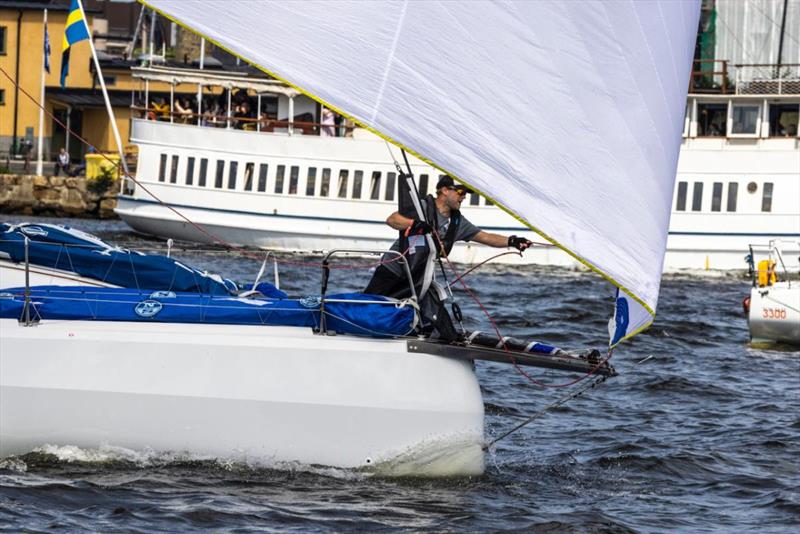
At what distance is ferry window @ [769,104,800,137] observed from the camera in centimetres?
3469

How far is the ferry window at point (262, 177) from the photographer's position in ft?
113

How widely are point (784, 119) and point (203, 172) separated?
47.6ft

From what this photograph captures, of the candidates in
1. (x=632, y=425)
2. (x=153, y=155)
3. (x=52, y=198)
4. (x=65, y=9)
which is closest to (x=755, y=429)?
(x=632, y=425)

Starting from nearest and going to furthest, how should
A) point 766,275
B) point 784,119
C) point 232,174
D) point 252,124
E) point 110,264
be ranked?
point 110,264 < point 766,275 < point 784,119 < point 232,174 < point 252,124

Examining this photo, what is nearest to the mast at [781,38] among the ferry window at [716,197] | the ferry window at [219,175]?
the ferry window at [716,197]

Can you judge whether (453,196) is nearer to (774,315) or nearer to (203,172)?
(774,315)

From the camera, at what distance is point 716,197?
32.8 meters

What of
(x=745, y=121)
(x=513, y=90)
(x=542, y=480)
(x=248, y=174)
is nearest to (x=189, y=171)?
(x=248, y=174)

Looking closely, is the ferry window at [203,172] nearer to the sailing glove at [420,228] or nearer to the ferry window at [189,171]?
the ferry window at [189,171]

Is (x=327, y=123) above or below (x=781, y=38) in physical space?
below

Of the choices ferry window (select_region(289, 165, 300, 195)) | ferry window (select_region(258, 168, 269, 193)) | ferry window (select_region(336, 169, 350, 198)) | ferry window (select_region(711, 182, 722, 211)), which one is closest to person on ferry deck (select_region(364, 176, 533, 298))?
ferry window (select_region(711, 182, 722, 211))

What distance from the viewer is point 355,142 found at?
34.3 meters

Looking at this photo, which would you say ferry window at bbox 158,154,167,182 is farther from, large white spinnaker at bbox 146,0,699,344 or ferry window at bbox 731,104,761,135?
large white spinnaker at bbox 146,0,699,344

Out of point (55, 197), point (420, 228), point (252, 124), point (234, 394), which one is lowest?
point (55, 197)
